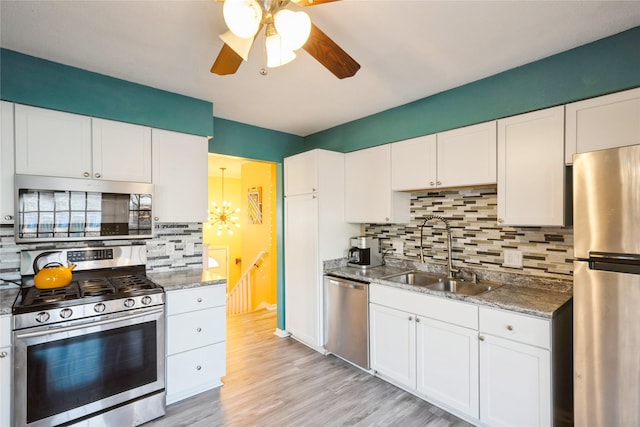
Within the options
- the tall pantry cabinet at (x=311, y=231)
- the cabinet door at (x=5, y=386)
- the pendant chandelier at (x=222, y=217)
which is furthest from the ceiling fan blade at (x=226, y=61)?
the pendant chandelier at (x=222, y=217)

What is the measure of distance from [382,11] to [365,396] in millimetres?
2696

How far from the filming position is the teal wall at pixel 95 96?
2011mm

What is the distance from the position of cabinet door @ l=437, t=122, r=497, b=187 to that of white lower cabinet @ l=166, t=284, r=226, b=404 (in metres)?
2.15

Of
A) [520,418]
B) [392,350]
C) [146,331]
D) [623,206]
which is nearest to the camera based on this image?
[623,206]

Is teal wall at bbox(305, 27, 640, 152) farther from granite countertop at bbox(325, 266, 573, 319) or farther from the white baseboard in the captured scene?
the white baseboard

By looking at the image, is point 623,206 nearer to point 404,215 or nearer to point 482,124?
point 482,124

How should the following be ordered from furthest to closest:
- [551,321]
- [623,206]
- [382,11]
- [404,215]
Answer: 1. [404,215]
2. [551,321]
3. [382,11]
4. [623,206]

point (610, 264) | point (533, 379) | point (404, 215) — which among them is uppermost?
point (404, 215)

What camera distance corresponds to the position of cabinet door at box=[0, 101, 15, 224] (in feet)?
6.47

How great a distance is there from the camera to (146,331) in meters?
2.13

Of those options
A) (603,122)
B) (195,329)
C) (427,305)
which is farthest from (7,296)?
(603,122)

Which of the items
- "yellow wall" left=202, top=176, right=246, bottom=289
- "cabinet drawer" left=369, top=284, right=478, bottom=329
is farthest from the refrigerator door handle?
"yellow wall" left=202, top=176, right=246, bottom=289

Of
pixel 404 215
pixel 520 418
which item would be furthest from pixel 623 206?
pixel 404 215

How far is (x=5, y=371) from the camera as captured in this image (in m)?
1.70
